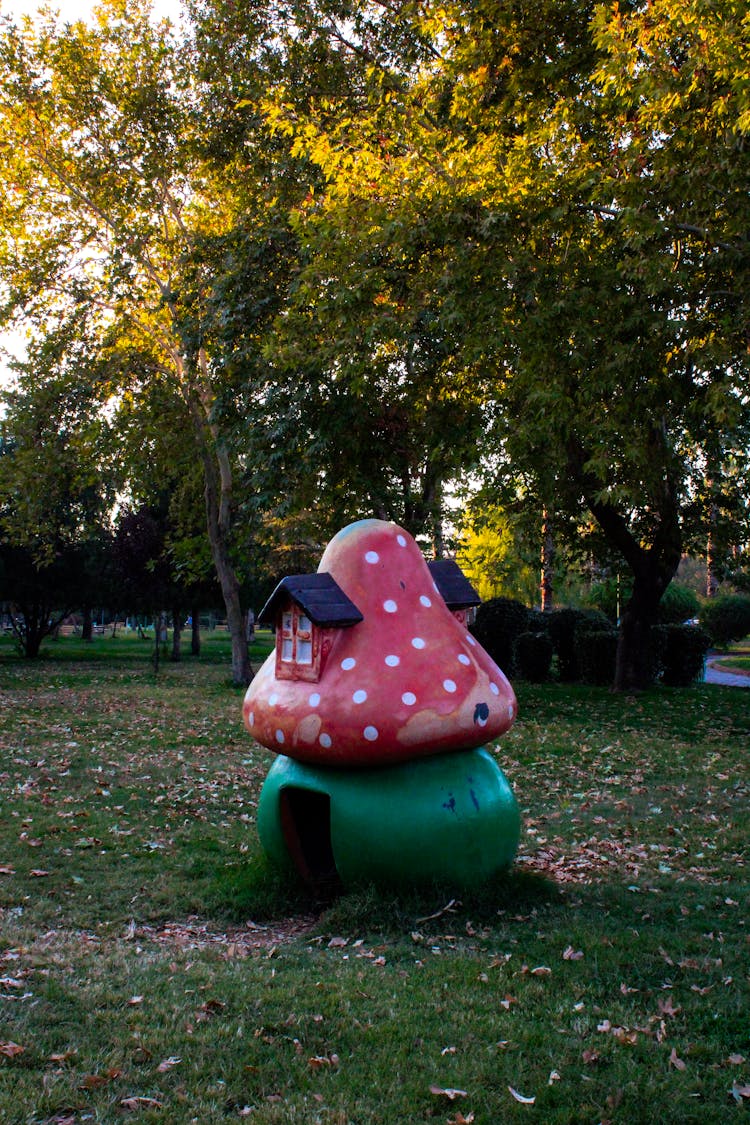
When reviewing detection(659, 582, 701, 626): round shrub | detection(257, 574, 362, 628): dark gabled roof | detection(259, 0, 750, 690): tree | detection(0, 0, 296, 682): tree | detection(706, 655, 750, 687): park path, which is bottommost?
detection(706, 655, 750, 687): park path

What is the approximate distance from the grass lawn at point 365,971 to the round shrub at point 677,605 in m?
22.9

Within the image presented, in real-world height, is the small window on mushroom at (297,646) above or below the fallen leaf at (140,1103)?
above

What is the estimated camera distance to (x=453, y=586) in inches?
318

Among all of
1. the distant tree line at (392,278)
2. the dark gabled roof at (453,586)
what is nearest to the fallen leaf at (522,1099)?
the dark gabled roof at (453,586)

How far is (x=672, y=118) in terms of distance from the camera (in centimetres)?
1076

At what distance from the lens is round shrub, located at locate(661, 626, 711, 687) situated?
26047 mm

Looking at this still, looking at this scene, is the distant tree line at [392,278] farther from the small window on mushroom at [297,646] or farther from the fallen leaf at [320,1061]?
the fallen leaf at [320,1061]

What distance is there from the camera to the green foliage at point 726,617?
1670 inches

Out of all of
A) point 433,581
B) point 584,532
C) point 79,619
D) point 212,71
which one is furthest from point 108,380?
point 79,619

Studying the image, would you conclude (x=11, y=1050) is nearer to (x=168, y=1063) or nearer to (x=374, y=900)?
(x=168, y=1063)

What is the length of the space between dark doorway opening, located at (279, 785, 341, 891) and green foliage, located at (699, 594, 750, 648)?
37.4 m

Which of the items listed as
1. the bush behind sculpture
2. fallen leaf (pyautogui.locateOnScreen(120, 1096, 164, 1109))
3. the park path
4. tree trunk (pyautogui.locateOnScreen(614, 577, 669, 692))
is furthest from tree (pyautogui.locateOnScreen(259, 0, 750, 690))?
Answer: the park path

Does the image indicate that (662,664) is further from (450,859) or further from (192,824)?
(450,859)

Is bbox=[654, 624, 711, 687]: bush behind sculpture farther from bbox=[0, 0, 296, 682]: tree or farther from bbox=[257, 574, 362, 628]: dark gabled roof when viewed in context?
bbox=[257, 574, 362, 628]: dark gabled roof
